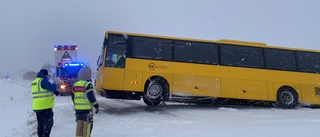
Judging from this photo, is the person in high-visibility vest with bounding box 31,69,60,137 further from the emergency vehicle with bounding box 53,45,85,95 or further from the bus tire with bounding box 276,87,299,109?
the emergency vehicle with bounding box 53,45,85,95

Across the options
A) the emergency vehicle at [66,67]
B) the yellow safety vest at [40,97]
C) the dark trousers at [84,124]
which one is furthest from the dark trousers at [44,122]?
the emergency vehicle at [66,67]

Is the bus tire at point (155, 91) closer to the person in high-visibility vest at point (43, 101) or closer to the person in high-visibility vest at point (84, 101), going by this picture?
the person in high-visibility vest at point (43, 101)

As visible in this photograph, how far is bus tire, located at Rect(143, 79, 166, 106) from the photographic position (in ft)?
45.2

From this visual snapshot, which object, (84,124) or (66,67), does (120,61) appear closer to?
(84,124)

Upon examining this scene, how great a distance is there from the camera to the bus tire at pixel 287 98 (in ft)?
51.3

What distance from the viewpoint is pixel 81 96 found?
6.61 metres

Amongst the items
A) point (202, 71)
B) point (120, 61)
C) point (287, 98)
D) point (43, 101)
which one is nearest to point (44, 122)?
point (43, 101)

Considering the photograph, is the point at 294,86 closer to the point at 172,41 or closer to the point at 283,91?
the point at 283,91

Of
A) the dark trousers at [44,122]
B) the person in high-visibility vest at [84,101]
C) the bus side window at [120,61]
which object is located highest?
the bus side window at [120,61]

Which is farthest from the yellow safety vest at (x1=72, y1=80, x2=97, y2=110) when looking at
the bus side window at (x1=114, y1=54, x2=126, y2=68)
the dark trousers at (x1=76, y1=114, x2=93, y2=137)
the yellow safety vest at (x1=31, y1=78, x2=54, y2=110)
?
the bus side window at (x1=114, y1=54, x2=126, y2=68)

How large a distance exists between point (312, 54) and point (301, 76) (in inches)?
65.3

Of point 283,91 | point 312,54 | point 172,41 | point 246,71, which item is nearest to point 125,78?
point 172,41

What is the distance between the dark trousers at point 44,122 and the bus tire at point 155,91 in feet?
22.3

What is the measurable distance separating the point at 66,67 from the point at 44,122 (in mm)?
16420
